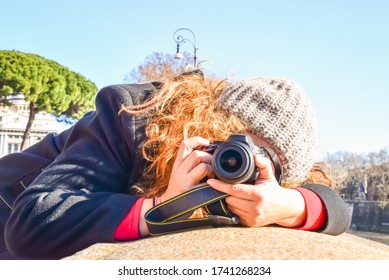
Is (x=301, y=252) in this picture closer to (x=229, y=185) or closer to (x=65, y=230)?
(x=229, y=185)

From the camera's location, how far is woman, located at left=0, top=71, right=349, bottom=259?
1333 millimetres

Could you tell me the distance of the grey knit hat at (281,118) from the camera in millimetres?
1438

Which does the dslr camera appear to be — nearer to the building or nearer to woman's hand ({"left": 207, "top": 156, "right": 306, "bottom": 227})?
woman's hand ({"left": 207, "top": 156, "right": 306, "bottom": 227})

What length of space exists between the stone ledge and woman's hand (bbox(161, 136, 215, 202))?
11cm

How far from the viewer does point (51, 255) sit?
144 centimetres

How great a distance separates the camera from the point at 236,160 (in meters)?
1.27

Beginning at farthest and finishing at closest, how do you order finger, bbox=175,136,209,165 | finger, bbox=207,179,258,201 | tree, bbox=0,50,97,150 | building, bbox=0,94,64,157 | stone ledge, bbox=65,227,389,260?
building, bbox=0,94,64,157 → tree, bbox=0,50,97,150 → finger, bbox=175,136,209,165 → finger, bbox=207,179,258,201 → stone ledge, bbox=65,227,389,260

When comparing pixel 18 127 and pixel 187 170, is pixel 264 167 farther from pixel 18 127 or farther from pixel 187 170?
pixel 18 127

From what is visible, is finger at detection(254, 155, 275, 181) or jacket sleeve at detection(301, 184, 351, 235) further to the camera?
jacket sleeve at detection(301, 184, 351, 235)

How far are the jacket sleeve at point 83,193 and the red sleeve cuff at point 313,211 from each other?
459 mm

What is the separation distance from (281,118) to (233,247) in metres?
0.49

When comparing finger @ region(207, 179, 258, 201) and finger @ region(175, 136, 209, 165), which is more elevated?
finger @ region(175, 136, 209, 165)

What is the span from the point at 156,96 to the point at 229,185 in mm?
418

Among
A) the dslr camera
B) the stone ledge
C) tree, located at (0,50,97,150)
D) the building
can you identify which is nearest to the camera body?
the dslr camera
